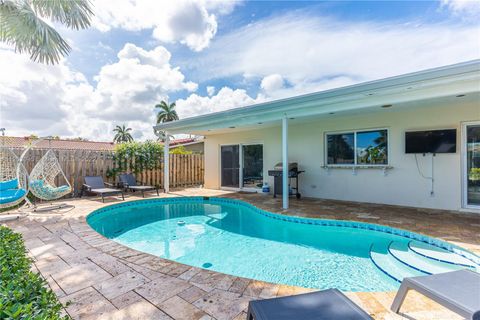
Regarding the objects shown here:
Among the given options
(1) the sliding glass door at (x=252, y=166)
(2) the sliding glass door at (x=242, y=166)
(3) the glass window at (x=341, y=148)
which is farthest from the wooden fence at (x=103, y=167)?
(3) the glass window at (x=341, y=148)

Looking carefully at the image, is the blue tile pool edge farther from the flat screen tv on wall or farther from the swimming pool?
the flat screen tv on wall

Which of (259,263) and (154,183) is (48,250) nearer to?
(259,263)

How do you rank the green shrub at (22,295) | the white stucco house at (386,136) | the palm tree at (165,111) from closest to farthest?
the green shrub at (22,295), the white stucco house at (386,136), the palm tree at (165,111)

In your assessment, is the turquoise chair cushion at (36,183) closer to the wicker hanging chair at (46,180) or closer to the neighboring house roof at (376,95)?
the wicker hanging chair at (46,180)

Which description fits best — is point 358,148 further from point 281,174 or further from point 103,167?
point 103,167

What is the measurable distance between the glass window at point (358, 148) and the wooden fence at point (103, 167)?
23.7 feet

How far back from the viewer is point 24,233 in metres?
4.53

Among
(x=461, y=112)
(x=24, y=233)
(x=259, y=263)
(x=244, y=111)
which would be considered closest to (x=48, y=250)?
(x=24, y=233)

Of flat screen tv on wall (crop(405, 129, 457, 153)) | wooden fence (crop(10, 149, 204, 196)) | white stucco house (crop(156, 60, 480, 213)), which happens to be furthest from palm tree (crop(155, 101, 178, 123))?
flat screen tv on wall (crop(405, 129, 457, 153))

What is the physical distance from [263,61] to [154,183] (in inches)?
283

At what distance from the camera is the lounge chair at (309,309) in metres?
1.53

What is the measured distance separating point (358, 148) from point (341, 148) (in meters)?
0.54

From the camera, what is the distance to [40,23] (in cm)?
610

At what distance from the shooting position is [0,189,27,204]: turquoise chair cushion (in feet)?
18.5
